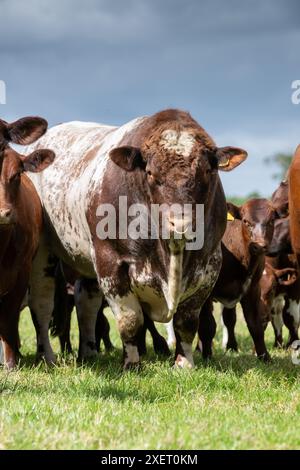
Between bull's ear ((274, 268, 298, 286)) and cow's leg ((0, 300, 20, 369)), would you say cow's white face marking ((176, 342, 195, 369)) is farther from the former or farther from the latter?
bull's ear ((274, 268, 298, 286))

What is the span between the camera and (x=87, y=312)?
9203 millimetres

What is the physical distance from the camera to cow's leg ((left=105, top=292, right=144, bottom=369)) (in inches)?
288

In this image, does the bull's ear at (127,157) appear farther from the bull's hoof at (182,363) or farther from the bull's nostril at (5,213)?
the bull's hoof at (182,363)

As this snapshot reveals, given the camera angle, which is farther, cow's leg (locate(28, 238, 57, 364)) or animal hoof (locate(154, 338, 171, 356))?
animal hoof (locate(154, 338, 171, 356))

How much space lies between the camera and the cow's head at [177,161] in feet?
21.2

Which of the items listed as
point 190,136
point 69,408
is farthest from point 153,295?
point 69,408

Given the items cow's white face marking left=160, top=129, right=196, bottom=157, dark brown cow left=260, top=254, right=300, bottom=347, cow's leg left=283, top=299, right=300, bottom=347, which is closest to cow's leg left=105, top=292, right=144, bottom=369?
cow's white face marking left=160, top=129, right=196, bottom=157

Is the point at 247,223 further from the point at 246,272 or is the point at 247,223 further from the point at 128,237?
the point at 128,237

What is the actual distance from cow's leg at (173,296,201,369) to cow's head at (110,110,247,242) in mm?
Answer: 1225

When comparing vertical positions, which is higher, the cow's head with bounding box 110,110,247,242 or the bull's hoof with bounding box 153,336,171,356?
the cow's head with bounding box 110,110,247,242

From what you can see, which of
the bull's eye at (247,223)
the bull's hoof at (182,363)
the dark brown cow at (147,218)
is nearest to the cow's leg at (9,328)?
the dark brown cow at (147,218)

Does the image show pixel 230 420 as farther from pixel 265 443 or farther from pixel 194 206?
pixel 194 206
